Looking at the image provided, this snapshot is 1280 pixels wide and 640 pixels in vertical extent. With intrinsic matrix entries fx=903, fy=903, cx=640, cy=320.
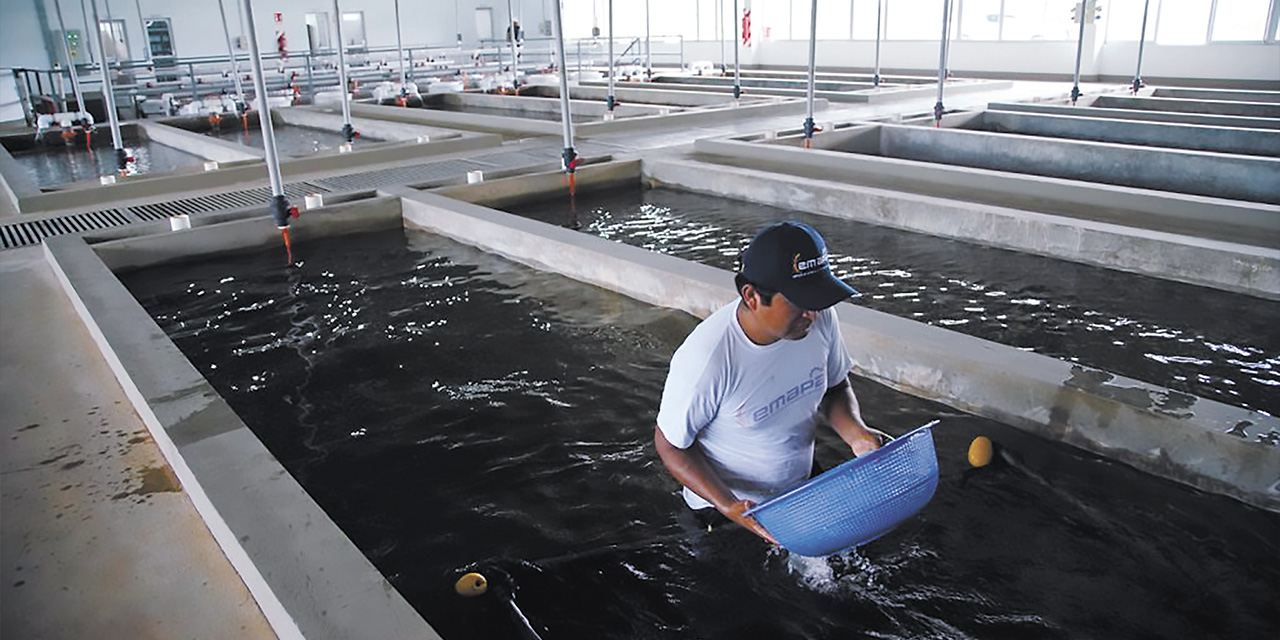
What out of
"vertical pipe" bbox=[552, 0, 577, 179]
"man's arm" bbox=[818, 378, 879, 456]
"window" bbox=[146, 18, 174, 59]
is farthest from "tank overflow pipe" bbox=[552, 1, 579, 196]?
"window" bbox=[146, 18, 174, 59]

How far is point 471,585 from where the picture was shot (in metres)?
3.14

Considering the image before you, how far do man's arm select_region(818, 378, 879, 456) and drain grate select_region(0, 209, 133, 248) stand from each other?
6593mm

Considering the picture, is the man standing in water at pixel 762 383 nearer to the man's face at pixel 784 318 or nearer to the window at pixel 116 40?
the man's face at pixel 784 318

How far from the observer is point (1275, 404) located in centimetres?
417

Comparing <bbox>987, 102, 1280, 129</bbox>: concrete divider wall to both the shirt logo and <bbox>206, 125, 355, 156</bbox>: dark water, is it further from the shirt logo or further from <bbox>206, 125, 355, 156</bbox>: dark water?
the shirt logo

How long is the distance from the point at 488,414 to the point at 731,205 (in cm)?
453

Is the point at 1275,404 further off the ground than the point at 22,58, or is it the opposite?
the point at 22,58

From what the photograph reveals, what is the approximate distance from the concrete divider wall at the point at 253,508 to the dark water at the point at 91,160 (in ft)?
23.4

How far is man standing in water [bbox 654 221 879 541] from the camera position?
2.32 metres

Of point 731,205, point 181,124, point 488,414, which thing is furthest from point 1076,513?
point 181,124

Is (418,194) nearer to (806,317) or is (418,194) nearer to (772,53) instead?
(806,317)

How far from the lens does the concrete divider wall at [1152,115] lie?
10906 mm

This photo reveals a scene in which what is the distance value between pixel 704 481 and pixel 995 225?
501cm

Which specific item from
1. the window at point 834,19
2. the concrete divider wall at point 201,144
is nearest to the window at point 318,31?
the concrete divider wall at point 201,144
